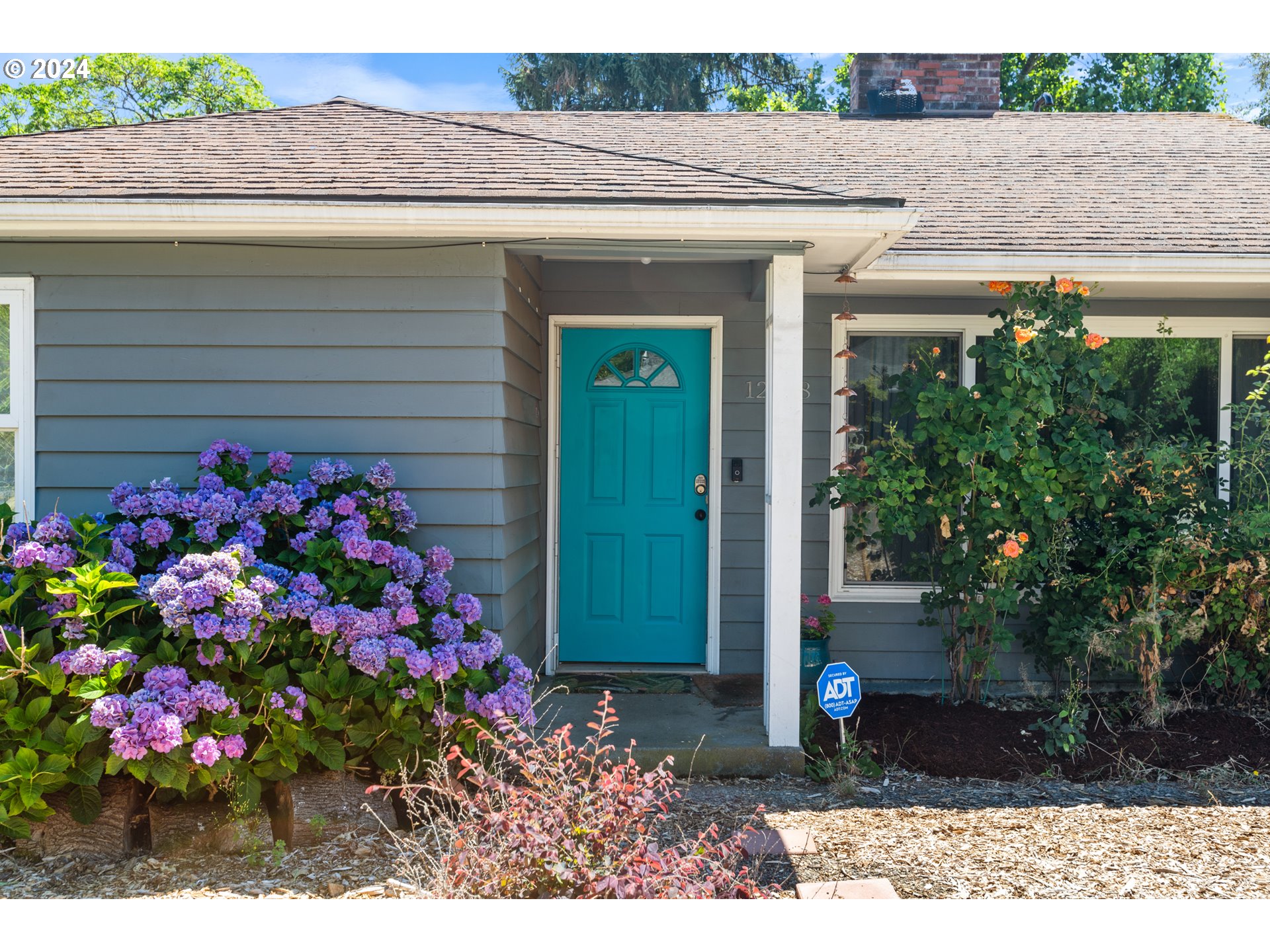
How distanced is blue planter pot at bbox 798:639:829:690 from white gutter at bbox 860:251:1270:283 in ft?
6.58

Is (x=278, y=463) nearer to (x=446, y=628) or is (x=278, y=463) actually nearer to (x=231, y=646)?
(x=231, y=646)

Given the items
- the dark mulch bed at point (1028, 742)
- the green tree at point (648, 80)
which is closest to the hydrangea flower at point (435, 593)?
the dark mulch bed at point (1028, 742)

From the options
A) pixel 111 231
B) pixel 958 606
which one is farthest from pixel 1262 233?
pixel 111 231

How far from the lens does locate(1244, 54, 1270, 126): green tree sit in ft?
57.3

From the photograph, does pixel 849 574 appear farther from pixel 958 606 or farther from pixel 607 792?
pixel 607 792

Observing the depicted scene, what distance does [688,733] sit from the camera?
13.8 ft

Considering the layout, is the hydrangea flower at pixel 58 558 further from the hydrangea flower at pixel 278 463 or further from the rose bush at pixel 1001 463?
the rose bush at pixel 1001 463

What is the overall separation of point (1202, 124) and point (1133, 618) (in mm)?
4748

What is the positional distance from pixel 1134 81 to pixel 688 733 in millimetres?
18510

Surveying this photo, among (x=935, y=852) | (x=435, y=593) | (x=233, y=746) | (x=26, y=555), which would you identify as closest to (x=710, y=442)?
(x=435, y=593)

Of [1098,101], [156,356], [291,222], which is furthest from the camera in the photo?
[1098,101]

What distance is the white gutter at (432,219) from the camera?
3.71 meters

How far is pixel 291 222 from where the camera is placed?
3748 millimetres

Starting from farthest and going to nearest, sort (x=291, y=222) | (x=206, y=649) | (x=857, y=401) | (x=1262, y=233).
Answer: (x=857, y=401) < (x=1262, y=233) < (x=291, y=222) < (x=206, y=649)
